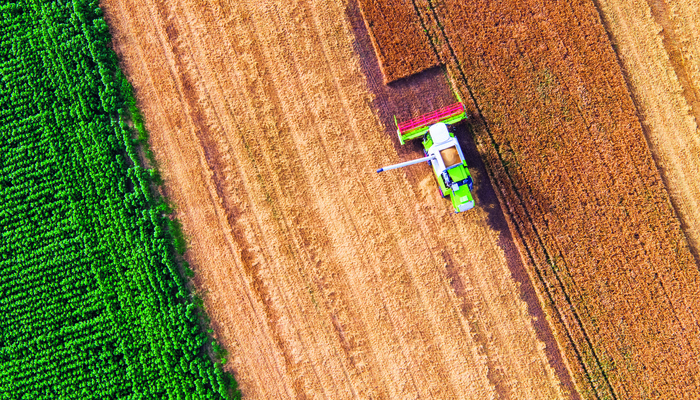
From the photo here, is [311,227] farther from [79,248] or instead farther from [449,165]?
[79,248]

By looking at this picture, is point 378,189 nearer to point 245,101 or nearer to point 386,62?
point 386,62

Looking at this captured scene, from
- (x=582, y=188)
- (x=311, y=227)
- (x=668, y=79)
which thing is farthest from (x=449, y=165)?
(x=668, y=79)

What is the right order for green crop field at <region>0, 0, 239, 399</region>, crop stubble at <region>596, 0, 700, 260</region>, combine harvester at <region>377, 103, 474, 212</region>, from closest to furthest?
combine harvester at <region>377, 103, 474, 212</region> → green crop field at <region>0, 0, 239, 399</region> → crop stubble at <region>596, 0, 700, 260</region>

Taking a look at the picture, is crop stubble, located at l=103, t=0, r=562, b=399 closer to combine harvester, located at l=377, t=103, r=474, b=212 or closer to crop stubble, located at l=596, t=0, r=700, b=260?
combine harvester, located at l=377, t=103, r=474, b=212

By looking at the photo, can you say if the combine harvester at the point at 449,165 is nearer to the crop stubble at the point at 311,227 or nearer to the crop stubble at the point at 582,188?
the crop stubble at the point at 311,227

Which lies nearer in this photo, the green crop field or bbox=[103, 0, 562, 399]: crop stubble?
the green crop field

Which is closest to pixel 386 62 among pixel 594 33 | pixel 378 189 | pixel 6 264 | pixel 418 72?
pixel 418 72

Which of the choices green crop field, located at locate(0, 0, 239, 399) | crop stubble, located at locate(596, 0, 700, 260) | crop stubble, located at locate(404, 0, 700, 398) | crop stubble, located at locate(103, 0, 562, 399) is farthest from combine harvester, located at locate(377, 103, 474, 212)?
green crop field, located at locate(0, 0, 239, 399)
